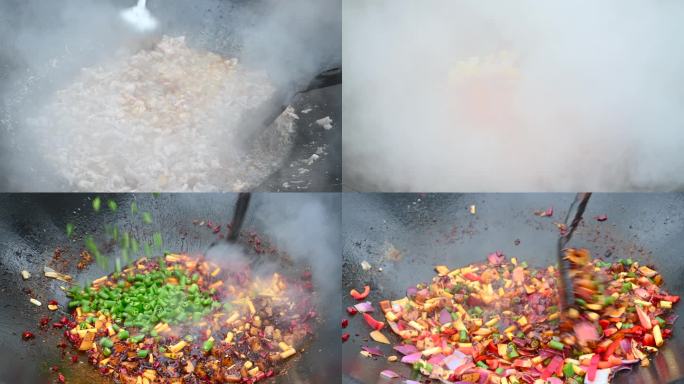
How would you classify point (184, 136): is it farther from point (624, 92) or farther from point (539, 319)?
point (624, 92)

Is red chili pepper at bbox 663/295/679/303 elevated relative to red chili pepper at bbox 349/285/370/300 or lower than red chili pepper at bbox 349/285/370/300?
elevated

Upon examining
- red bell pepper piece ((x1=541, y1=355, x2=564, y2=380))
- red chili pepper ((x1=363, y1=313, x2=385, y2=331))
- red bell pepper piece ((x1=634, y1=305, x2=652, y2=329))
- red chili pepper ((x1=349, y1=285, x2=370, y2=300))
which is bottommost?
red chili pepper ((x1=363, y1=313, x2=385, y2=331))

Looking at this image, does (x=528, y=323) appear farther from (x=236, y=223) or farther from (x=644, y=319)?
(x=236, y=223)

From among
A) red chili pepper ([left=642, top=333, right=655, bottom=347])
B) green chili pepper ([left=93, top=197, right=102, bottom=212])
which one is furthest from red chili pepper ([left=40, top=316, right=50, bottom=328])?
red chili pepper ([left=642, top=333, right=655, bottom=347])

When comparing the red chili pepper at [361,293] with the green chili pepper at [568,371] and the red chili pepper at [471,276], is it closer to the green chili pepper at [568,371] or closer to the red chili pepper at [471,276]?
the red chili pepper at [471,276]

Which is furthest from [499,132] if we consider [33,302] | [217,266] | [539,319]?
[33,302]

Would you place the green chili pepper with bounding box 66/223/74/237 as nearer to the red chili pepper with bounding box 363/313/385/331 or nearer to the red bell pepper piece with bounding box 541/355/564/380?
the red chili pepper with bounding box 363/313/385/331

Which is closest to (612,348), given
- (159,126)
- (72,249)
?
(159,126)
